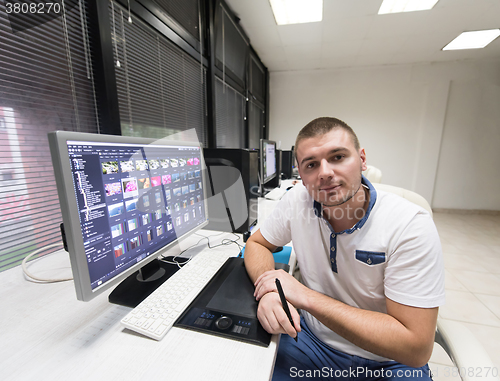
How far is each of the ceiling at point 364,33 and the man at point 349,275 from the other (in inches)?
108

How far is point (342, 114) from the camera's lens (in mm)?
4797

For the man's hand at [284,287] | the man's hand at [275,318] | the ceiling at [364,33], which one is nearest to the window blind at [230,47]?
the ceiling at [364,33]

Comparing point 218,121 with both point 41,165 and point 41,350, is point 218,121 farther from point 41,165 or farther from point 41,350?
point 41,350

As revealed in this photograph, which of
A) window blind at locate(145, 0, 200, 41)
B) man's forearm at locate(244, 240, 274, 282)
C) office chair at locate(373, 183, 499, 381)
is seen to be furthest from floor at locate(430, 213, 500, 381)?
window blind at locate(145, 0, 200, 41)

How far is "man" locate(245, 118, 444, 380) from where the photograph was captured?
→ 2.08 ft

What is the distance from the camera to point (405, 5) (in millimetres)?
2613

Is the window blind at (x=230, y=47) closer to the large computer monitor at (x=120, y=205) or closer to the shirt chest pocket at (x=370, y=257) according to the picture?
the large computer monitor at (x=120, y=205)

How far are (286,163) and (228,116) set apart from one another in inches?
49.5

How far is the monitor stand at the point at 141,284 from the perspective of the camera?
71 cm

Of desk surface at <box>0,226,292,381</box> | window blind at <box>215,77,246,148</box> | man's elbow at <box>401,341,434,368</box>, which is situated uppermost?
window blind at <box>215,77,246,148</box>

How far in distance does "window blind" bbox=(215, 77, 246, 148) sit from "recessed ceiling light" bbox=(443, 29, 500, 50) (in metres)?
3.45

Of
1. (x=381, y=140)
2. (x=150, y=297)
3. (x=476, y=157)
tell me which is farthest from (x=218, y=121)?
(x=476, y=157)

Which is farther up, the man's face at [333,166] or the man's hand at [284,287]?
the man's face at [333,166]

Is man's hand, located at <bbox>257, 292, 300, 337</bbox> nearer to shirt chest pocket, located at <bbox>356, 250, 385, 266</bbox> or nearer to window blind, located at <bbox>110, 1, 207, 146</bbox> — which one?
shirt chest pocket, located at <bbox>356, 250, 385, 266</bbox>
